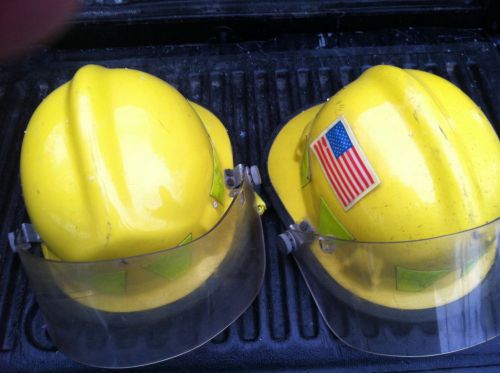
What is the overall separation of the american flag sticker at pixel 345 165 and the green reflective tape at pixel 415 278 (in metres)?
0.19

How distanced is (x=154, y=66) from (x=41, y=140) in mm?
774

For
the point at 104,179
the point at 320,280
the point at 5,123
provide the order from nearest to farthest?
the point at 104,179 → the point at 320,280 → the point at 5,123

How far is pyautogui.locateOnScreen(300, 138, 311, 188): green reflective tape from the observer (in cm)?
150

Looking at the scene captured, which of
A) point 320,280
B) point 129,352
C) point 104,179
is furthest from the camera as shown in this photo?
point 320,280

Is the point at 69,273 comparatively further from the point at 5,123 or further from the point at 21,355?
the point at 5,123

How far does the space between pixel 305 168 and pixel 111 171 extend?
0.55 m

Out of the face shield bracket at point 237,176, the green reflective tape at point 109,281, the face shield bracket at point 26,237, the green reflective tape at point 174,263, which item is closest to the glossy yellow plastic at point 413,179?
the face shield bracket at point 237,176

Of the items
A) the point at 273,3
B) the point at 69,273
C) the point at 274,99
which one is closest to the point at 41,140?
the point at 69,273

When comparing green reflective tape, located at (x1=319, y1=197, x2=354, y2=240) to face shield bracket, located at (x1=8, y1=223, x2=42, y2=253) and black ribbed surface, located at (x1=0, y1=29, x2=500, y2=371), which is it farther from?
face shield bracket, located at (x1=8, y1=223, x2=42, y2=253)

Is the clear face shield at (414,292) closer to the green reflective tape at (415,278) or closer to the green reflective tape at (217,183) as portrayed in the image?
the green reflective tape at (415,278)

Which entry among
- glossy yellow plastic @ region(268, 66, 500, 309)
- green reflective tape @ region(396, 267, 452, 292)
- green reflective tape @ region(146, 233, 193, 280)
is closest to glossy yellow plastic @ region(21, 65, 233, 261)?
green reflective tape @ region(146, 233, 193, 280)

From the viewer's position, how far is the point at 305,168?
153 cm

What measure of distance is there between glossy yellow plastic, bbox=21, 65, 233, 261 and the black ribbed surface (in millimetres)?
326

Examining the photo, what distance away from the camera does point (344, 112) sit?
4.43 feet
